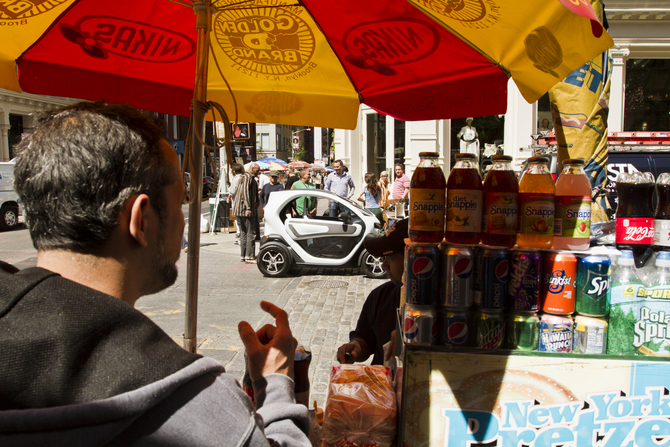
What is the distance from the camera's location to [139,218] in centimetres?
114

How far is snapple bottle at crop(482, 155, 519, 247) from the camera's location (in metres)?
1.88

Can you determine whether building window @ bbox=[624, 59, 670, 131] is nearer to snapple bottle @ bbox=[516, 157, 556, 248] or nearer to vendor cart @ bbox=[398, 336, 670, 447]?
snapple bottle @ bbox=[516, 157, 556, 248]

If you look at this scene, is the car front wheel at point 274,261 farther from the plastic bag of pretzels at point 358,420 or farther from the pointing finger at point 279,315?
the pointing finger at point 279,315

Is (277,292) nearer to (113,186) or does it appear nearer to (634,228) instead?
(634,228)

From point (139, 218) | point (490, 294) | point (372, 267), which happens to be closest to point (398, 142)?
point (372, 267)

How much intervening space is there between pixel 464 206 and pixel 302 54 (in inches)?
70.5

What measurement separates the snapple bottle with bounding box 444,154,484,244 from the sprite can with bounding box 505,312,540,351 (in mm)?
347

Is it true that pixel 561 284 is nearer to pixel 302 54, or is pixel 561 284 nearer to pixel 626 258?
pixel 626 258

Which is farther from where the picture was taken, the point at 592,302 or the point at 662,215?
the point at 662,215

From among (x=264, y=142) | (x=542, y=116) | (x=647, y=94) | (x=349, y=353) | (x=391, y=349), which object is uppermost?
(x=264, y=142)

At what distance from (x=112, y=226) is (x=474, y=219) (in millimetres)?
1352

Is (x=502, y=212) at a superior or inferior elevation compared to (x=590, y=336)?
superior

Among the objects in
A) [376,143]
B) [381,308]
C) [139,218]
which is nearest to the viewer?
[139,218]

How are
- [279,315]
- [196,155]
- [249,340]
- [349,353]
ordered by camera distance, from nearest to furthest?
[249,340]
[279,315]
[196,155]
[349,353]
